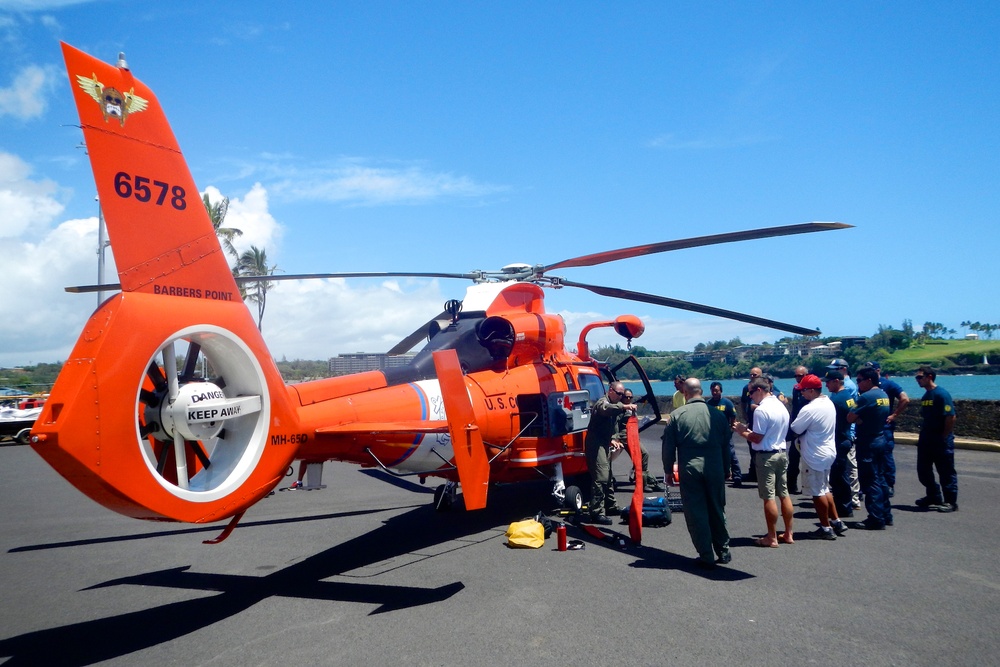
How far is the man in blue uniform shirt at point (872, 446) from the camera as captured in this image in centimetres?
825

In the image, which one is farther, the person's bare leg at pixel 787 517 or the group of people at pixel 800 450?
the person's bare leg at pixel 787 517

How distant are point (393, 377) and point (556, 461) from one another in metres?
3.01

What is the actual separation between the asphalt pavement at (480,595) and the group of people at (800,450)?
0.38m

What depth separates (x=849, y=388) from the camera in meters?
9.23

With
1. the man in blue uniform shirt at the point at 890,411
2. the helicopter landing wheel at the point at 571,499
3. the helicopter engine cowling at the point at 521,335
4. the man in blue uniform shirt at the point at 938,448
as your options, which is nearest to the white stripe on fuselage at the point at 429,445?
the helicopter engine cowling at the point at 521,335

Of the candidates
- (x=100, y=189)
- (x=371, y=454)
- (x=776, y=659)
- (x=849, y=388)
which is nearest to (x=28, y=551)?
(x=371, y=454)

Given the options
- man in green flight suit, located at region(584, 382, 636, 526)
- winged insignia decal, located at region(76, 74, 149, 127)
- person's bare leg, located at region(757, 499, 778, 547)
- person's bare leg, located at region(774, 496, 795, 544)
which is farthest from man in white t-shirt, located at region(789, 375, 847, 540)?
winged insignia decal, located at region(76, 74, 149, 127)

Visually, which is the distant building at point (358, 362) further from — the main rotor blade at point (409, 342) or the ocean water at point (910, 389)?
the ocean water at point (910, 389)

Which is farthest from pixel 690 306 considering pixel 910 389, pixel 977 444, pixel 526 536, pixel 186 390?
pixel 910 389

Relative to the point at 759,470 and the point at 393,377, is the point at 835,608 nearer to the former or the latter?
the point at 759,470

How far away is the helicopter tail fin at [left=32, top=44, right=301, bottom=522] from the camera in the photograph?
430 centimetres

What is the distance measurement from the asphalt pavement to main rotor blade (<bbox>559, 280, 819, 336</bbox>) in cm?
266

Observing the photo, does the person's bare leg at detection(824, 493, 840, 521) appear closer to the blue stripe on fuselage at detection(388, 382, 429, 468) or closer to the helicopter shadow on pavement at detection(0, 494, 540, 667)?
the helicopter shadow on pavement at detection(0, 494, 540, 667)

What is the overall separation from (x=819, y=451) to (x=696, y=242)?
2907 mm
